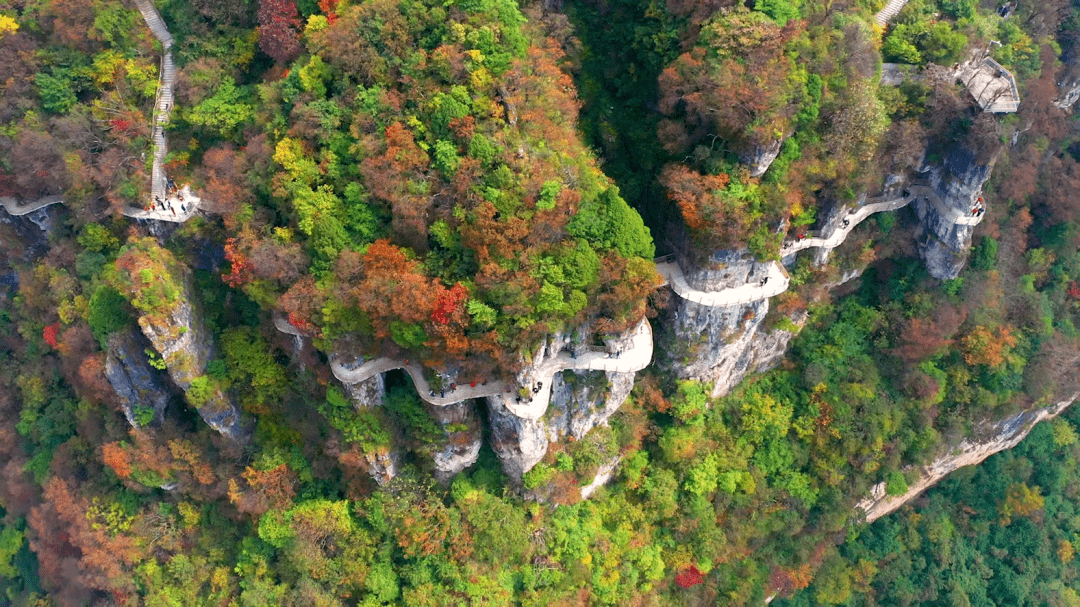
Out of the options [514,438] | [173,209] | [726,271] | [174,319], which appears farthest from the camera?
[173,209]

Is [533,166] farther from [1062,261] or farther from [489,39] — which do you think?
[1062,261]

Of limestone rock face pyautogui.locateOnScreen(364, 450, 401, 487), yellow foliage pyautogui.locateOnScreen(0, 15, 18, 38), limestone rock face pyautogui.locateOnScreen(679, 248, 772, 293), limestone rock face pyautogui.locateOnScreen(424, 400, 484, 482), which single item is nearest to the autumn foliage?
limestone rock face pyautogui.locateOnScreen(424, 400, 484, 482)

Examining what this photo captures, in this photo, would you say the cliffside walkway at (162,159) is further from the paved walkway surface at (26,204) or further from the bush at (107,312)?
the paved walkway surface at (26,204)

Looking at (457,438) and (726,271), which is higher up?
(726,271)

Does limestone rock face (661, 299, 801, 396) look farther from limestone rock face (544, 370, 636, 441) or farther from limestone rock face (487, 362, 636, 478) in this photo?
limestone rock face (487, 362, 636, 478)

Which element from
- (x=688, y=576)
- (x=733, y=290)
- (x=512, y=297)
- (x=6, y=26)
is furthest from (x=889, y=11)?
(x=6, y=26)

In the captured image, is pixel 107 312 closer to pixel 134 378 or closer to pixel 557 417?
pixel 134 378

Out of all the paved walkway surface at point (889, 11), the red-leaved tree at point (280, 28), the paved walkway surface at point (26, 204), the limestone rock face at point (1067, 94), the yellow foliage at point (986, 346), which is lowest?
the yellow foliage at point (986, 346)

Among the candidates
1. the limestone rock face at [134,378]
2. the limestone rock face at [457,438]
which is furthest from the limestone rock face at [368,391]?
the limestone rock face at [134,378]
